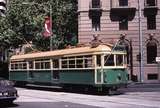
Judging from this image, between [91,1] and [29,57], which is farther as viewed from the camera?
[91,1]

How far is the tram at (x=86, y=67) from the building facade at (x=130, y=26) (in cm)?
1755

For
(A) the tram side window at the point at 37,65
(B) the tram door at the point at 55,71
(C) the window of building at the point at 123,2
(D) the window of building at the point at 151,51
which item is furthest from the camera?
(C) the window of building at the point at 123,2

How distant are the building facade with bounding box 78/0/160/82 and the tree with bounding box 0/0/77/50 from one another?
161 inches

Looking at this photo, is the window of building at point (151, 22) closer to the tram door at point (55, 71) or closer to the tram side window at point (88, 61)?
the tram door at point (55, 71)

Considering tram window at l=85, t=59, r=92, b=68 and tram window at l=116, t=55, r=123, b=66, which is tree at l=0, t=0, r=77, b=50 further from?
tram window at l=116, t=55, r=123, b=66

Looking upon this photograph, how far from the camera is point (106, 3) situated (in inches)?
2039

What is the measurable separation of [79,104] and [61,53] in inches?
386

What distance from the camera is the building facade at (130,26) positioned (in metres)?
50.7

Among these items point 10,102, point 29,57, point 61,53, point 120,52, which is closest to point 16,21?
point 29,57

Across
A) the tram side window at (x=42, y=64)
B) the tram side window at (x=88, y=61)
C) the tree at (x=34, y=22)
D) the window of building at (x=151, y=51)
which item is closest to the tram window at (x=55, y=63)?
the tram side window at (x=42, y=64)

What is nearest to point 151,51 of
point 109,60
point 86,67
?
point 86,67

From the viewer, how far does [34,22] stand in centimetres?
5116

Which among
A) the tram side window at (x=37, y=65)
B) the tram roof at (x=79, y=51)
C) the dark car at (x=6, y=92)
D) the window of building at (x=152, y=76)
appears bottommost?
the window of building at (x=152, y=76)

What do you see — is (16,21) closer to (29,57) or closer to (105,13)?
(105,13)
